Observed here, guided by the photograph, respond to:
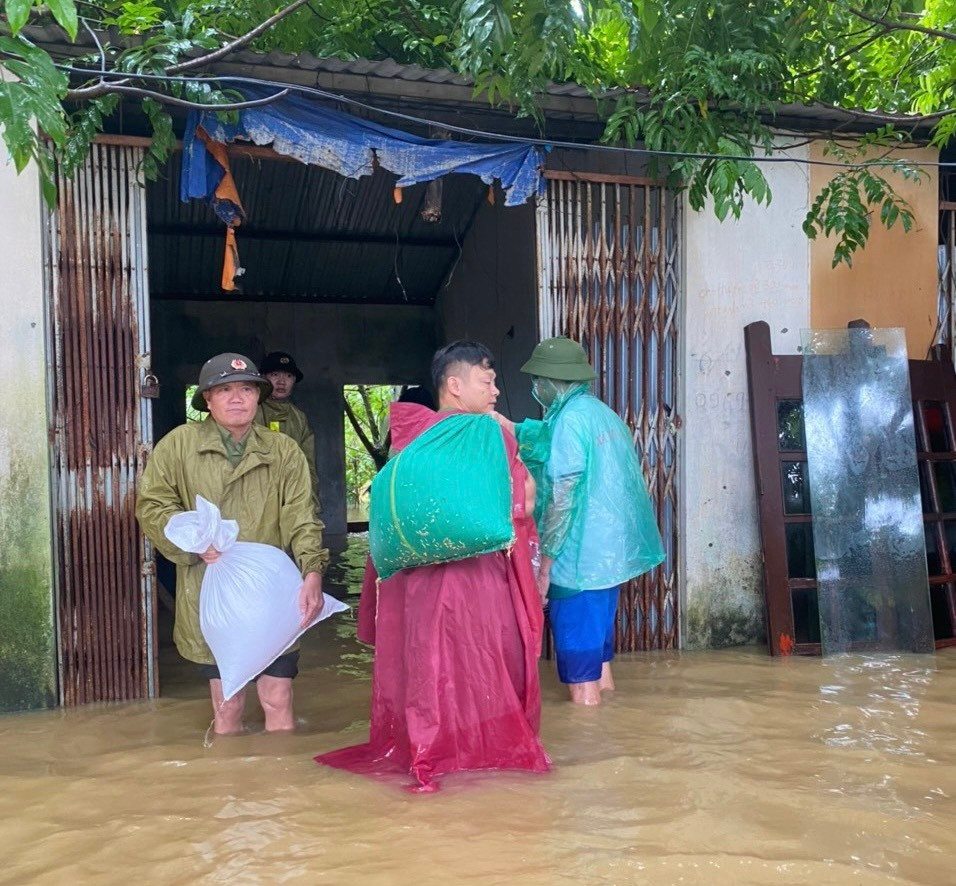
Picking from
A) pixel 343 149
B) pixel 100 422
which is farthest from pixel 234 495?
pixel 343 149

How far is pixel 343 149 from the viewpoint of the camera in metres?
4.55

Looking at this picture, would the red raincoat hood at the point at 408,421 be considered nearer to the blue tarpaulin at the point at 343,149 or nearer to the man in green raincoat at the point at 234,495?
the man in green raincoat at the point at 234,495

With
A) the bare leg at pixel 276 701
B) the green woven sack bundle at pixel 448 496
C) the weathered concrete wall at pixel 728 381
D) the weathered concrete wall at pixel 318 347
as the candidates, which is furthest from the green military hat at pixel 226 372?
the weathered concrete wall at pixel 318 347

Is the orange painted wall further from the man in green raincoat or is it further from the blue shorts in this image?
the man in green raincoat

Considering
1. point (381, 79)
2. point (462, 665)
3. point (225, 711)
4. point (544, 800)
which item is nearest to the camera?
point (544, 800)

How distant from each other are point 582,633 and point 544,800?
1218 millimetres

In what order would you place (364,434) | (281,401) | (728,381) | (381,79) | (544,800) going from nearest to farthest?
1. (544,800)
2. (381,79)
3. (728,381)
4. (281,401)
5. (364,434)

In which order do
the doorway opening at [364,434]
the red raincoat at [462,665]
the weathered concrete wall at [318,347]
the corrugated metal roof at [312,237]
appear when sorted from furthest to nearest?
the doorway opening at [364,434]
the weathered concrete wall at [318,347]
the corrugated metal roof at [312,237]
the red raincoat at [462,665]

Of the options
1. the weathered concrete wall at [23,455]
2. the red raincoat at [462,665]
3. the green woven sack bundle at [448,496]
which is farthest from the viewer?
the weathered concrete wall at [23,455]

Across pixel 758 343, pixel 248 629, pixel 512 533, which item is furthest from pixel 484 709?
pixel 758 343

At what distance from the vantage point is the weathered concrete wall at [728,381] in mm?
5344

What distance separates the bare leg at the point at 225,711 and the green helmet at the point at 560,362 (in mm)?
1792

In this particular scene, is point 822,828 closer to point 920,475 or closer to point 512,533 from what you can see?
point 512,533

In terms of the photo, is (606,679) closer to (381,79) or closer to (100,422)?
(100,422)
